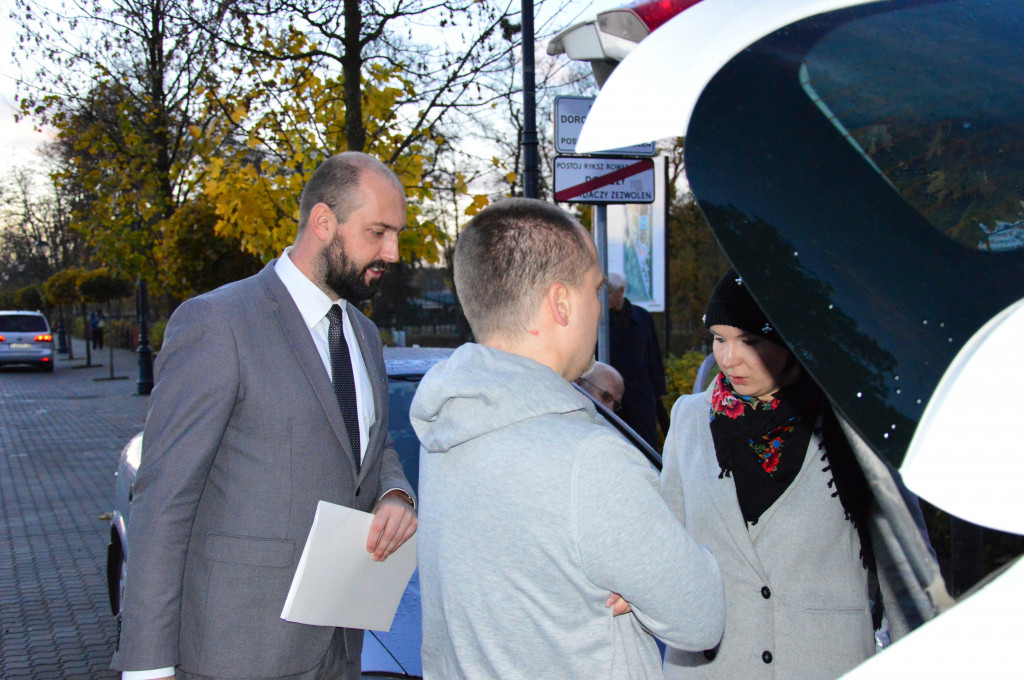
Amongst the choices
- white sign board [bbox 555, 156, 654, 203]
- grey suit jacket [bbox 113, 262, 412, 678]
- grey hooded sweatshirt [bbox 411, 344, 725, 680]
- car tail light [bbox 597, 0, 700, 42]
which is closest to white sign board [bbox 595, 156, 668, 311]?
white sign board [bbox 555, 156, 654, 203]

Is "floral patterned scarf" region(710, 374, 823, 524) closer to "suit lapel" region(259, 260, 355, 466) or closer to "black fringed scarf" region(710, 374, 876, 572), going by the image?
"black fringed scarf" region(710, 374, 876, 572)

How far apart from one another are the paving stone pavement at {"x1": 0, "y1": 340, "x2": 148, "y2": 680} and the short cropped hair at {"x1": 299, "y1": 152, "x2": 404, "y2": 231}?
374 cm

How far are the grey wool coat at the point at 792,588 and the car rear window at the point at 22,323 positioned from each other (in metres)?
28.3

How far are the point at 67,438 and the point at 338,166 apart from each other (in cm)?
1265

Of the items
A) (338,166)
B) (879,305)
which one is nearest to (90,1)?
(338,166)

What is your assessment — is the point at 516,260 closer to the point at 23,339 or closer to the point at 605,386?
the point at 605,386

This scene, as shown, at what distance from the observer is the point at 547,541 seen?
4.26 feet

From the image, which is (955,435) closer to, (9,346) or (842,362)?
(842,362)

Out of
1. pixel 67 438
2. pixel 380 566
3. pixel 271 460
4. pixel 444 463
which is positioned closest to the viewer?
pixel 444 463

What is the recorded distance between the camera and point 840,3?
945mm

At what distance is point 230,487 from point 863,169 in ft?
5.40

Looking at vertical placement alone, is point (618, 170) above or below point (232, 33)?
below

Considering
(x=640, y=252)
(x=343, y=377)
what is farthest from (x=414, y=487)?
(x=640, y=252)

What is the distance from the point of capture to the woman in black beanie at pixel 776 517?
6.91 feet
